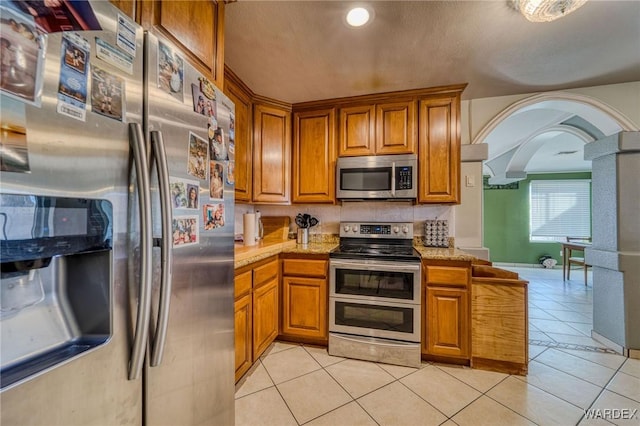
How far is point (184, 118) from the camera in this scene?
35.1 inches

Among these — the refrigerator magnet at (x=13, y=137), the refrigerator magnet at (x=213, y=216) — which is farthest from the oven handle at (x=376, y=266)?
the refrigerator magnet at (x=13, y=137)

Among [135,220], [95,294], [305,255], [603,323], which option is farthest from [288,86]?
[603,323]

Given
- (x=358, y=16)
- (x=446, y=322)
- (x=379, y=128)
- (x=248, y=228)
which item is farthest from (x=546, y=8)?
(x=248, y=228)

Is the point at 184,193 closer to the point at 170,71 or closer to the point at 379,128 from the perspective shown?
the point at 170,71

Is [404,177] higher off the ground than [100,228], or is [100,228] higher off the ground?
[404,177]

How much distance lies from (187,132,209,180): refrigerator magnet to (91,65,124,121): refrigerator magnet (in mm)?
261

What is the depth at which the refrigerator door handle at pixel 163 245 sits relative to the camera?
729 mm

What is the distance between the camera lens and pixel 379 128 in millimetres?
2559

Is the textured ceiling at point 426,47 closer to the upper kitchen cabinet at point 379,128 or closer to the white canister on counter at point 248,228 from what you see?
the upper kitchen cabinet at point 379,128

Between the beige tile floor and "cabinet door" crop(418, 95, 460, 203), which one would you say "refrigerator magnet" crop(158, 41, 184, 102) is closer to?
the beige tile floor

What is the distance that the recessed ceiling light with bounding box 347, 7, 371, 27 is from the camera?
1.50m

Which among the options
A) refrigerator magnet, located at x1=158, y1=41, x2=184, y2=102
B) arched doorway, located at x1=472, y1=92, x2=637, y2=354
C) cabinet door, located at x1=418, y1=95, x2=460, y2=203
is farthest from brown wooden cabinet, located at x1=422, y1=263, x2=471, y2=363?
refrigerator magnet, located at x1=158, y1=41, x2=184, y2=102

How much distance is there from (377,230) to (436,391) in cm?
143

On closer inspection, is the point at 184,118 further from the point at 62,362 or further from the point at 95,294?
the point at 62,362
